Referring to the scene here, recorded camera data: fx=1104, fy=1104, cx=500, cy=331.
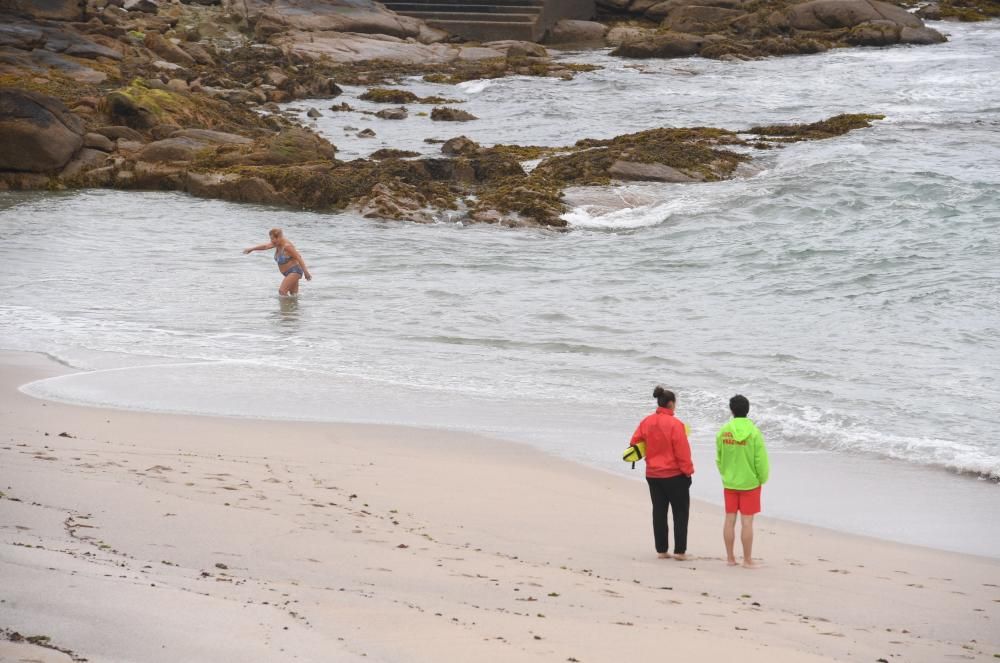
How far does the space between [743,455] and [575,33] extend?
41308 millimetres

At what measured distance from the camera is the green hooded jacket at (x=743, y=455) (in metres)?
7.75

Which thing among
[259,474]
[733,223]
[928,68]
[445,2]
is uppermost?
[445,2]

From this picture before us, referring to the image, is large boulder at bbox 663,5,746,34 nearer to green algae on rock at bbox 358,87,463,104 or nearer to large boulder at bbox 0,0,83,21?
green algae on rock at bbox 358,87,463,104

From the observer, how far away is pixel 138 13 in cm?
4244

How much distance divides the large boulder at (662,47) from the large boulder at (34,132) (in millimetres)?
24367

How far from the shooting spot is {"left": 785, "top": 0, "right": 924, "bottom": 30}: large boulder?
4503 cm

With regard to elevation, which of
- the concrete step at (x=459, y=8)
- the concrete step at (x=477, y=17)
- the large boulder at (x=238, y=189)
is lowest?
the large boulder at (x=238, y=189)

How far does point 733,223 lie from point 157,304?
11295mm

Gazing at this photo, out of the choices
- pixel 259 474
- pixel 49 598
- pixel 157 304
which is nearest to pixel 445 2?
pixel 157 304

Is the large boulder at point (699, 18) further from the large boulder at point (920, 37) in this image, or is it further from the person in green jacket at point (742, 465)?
the person in green jacket at point (742, 465)

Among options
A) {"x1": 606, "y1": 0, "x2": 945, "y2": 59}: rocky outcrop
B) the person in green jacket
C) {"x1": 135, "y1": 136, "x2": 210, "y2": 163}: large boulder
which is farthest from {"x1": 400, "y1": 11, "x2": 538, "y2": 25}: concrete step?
the person in green jacket

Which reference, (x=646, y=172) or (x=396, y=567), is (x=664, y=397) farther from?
(x=646, y=172)

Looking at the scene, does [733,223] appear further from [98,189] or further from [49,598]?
[49,598]

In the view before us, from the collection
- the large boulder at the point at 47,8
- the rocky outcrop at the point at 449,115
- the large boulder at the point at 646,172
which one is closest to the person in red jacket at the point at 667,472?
the large boulder at the point at 646,172
